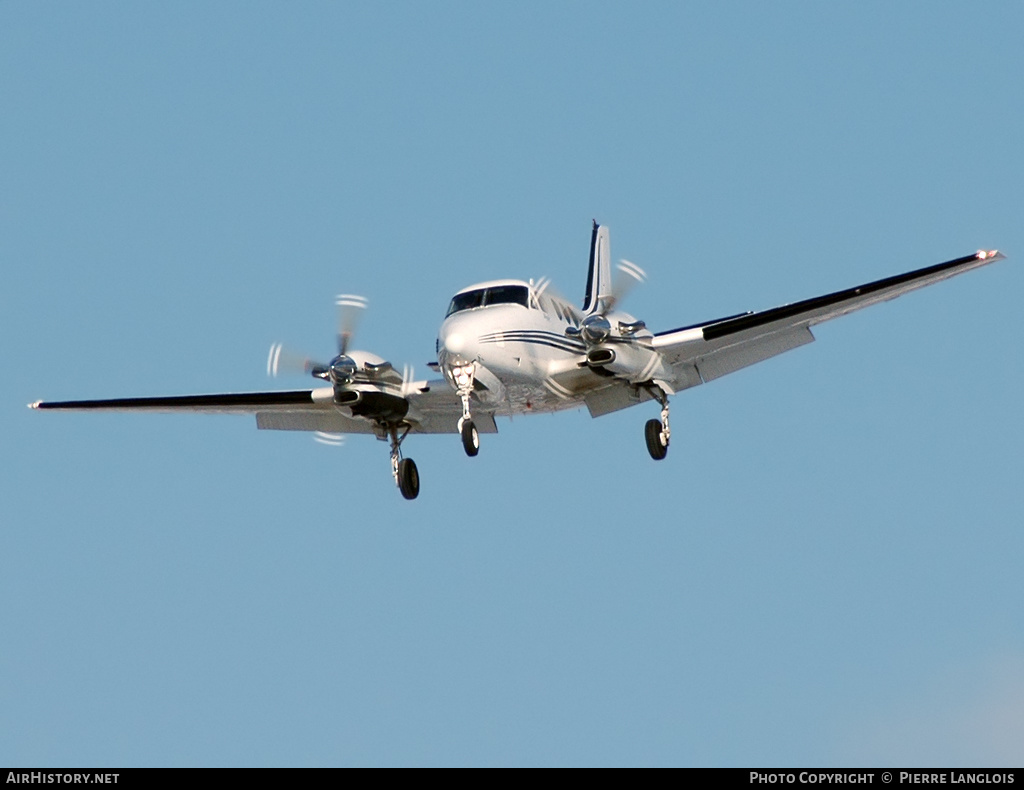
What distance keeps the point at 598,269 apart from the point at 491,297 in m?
5.88

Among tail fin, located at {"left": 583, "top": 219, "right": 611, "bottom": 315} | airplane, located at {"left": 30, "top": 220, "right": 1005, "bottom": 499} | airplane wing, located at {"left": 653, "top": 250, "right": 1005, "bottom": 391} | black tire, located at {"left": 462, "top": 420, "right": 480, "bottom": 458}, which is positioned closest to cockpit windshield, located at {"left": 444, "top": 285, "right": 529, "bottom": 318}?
airplane, located at {"left": 30, "top": 220, "right": 1005, "bottom": 499}

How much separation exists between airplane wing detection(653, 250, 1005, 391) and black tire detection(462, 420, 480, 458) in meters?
3.76

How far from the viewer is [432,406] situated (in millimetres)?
27609

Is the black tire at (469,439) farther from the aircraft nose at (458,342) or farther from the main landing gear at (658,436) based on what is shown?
the main landing gear at (658,436)

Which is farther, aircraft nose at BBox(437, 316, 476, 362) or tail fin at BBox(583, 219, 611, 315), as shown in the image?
tail fin at BBox(583, 219, 611, 315)

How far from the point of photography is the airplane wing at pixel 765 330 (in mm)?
23969

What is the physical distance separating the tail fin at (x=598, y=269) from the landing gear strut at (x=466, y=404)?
5.81 metres

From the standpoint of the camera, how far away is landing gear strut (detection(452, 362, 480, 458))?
2428 centimetres

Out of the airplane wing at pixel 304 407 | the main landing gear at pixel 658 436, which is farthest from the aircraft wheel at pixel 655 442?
the airplane wing at pixel 304 407

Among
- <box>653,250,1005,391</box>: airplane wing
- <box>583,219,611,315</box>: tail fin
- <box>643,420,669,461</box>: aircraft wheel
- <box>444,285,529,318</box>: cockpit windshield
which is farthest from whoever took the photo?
<box>583,219,611,315</box>: tail fin

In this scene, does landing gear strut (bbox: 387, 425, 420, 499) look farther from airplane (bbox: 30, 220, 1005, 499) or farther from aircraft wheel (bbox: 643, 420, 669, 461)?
aircraft wheel (bbox: 643, 420, 669, 461)

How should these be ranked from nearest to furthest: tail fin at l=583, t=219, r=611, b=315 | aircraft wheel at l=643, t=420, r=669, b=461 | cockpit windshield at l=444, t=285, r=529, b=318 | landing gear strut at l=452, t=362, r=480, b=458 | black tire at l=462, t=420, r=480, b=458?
landing gear strut at l=452, t=362, r=480, b=458
black tire at l=462, t=420, r=480, b=458
cockpit windshield at l=444, t=285, r=529, b=318
aircraft wheel at l=643, t=420, r=669, b=461
tail fin at l=583, t=219, r=611, b=315
